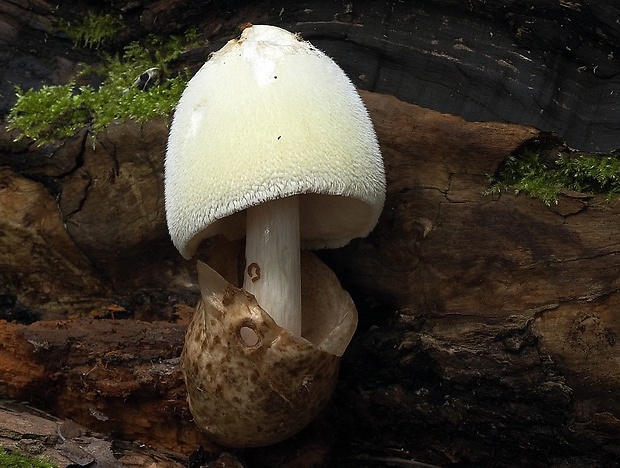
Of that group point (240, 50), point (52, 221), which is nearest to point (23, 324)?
point (52, 221)

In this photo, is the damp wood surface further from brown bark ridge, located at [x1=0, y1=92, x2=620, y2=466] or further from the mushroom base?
the mushroom base

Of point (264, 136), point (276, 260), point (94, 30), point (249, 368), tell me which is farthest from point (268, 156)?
point (94, 30)

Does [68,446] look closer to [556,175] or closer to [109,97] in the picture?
[109,97]

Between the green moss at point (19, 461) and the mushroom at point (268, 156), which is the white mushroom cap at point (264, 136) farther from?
the green moss at point (19, 461)

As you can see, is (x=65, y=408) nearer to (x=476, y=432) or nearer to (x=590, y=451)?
(x=476, y=432)

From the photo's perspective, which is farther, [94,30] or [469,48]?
[94,30]

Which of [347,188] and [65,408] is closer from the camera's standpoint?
[347,188]
